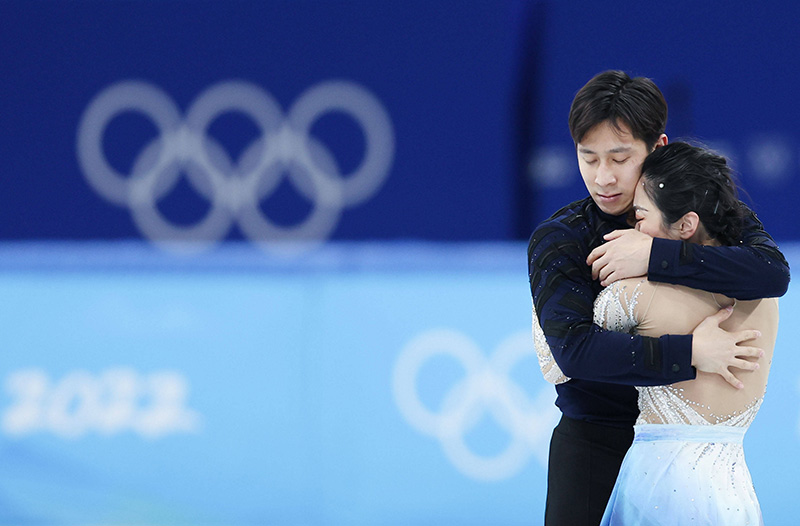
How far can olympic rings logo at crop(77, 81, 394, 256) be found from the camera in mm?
6973

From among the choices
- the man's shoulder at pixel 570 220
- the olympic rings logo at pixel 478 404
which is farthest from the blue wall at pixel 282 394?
the man's shoulder at pixel 570 220

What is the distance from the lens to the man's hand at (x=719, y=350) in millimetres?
1861

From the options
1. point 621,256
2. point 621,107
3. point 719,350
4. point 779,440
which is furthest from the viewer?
point 779,440

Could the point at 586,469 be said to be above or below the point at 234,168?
below

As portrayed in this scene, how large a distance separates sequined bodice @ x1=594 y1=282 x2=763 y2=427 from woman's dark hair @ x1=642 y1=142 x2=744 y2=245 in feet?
0.61

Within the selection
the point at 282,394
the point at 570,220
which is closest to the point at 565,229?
the point at 570,220

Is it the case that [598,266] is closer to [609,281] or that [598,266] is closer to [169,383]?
[609,281]

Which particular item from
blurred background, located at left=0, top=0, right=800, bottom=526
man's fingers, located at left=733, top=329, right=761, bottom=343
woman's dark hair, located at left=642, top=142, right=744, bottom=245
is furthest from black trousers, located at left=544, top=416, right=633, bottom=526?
blurred background, located at left=0, top=0, right=800, bottom=526

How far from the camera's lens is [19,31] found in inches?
277

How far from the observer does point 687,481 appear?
1928 mm

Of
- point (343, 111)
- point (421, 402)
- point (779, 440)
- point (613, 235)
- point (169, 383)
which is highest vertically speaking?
point (343, 111)

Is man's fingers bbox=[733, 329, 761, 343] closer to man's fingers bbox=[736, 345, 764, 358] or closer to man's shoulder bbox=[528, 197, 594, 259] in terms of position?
man's fingers bbox=[736, 345, 764, 358]

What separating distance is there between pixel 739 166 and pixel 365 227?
2709mm

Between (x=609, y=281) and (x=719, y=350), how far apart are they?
10.3 inches
